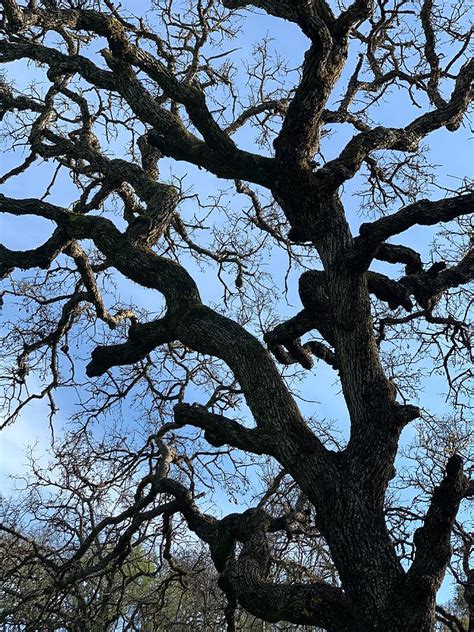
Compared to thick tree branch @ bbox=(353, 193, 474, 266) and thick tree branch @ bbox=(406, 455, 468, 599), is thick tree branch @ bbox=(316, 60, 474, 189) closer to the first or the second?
thick tree branch @ bbox=(353, 193, 474, 266)

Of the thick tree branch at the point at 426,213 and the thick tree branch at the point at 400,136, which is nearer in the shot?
the thick tree branch at the point at 426,213

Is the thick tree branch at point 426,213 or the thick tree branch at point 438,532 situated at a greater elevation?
the thick tree branch at point 426,213

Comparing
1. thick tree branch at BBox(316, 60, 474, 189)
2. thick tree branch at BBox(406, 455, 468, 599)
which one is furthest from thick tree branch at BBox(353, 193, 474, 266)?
thick tree branch at BBox(406, 455, 468, 599)

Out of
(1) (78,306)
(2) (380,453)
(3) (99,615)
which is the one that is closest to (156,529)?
(3) (99,615)

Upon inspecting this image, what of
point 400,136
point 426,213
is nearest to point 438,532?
point 426,213

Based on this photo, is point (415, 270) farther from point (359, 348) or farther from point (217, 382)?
point (217, 382)

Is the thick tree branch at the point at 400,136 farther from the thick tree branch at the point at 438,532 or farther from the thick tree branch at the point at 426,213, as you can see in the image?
the thick tree branch at the point at 438,532

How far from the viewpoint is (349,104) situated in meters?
7.37

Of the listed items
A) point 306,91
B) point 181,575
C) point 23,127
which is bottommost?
point 181,575

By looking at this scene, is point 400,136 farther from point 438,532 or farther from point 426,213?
point 438,532

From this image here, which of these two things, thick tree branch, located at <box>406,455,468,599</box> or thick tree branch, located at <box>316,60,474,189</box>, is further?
thick tree branch, located at <box>316,60,474,189</box>

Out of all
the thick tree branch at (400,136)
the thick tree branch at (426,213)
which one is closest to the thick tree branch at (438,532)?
the thick tree branch at (426,213)

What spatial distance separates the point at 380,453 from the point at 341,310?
114cm

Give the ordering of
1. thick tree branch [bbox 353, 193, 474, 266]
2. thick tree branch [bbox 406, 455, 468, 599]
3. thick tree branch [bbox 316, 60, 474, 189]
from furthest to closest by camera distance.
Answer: thick tree branch [bbox 316, 60, 474, 189], thick tree branch [bbox 353, 193, 474, 266], thick tree branch [bbox 406, 455, 468, 599]
